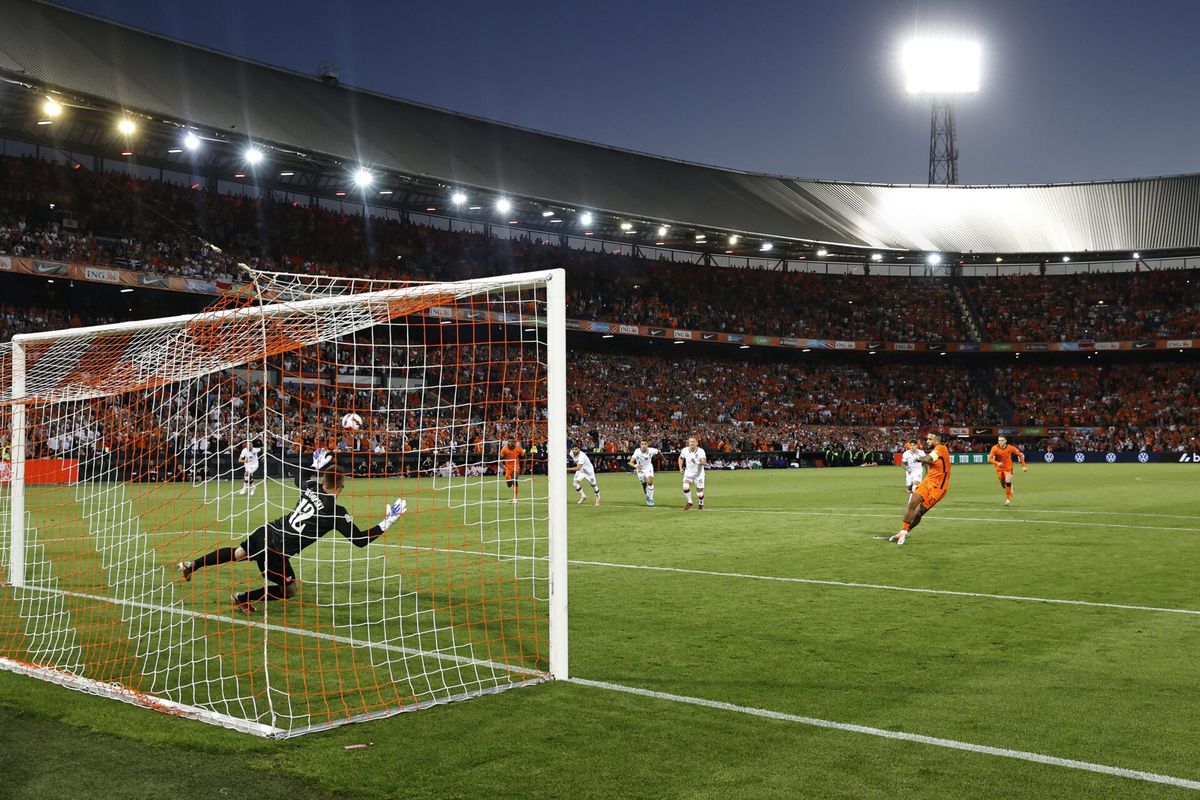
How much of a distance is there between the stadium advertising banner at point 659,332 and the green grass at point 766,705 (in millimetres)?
25942

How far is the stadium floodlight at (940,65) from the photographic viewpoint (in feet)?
172

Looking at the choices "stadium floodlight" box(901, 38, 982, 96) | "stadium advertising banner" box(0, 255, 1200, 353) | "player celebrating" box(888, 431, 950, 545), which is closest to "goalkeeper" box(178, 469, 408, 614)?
"player celebrating" box(888, 431, 950, 545)

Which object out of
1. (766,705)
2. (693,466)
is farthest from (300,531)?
(693,466)

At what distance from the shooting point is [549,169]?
49.1m

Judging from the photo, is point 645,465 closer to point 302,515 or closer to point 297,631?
point 302,515

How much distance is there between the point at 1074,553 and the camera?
45.5ft

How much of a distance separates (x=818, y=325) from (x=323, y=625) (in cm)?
5487

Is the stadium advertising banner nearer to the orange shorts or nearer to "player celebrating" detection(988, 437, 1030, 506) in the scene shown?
"player celebrating" detection(988, 437, 1030, 506)

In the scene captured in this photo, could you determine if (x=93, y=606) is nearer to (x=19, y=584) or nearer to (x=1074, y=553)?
(x=19, y=584)

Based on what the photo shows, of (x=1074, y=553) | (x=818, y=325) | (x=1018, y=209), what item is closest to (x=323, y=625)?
(x=1074, y=553)

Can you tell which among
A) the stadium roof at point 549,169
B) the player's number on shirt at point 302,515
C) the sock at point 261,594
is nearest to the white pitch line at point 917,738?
the player's number on shirt at point 302,515

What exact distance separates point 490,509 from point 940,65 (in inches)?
1651

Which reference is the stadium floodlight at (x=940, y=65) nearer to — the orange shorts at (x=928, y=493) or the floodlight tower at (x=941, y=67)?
the floodlight tower at (x=941, y=67)

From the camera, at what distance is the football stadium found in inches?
218
